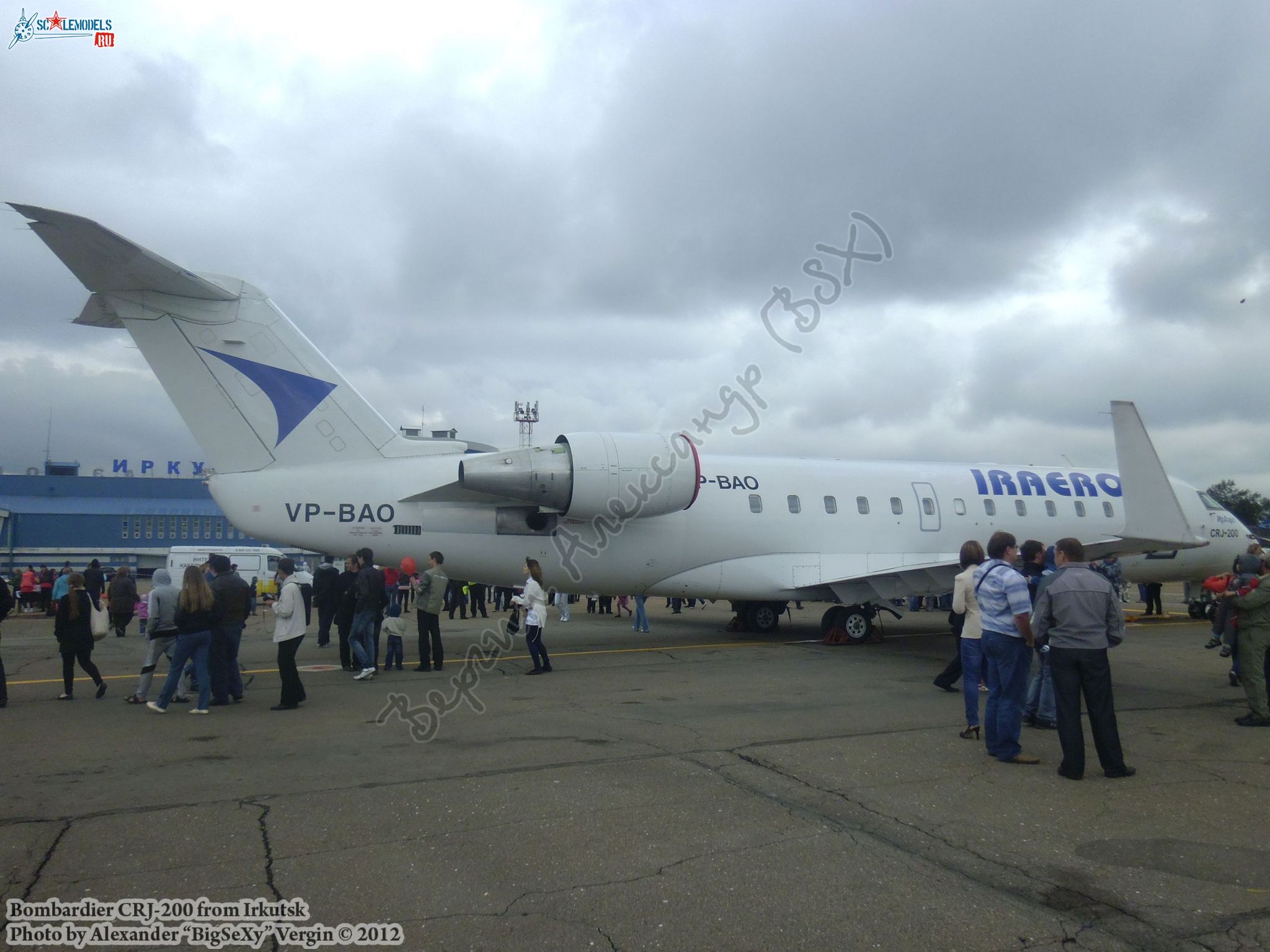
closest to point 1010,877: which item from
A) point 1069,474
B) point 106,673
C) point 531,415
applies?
point 106,673

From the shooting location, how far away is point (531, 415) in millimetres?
60969

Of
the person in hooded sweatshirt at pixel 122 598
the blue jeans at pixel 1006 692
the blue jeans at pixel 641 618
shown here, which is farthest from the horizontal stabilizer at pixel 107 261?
the blue jeans at pixel 1006 692

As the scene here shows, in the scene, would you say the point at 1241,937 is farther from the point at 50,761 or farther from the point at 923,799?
the point at 50,761

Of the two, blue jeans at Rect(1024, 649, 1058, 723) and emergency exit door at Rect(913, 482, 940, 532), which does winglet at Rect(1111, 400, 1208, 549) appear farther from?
emergency exit door at Rect(913, 482, 940, 532)

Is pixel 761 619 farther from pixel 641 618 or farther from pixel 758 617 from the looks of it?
pixel 641 618

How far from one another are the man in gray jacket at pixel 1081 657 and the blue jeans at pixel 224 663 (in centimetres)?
842

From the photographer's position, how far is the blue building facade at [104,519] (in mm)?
57062

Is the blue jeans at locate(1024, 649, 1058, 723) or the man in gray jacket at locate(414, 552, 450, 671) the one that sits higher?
the man in gray jacket at locate(414, 552, 450, 671)

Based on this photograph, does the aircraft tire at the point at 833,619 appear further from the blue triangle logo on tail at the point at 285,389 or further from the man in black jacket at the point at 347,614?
the blue triangle logo on tail at the point at 285,389

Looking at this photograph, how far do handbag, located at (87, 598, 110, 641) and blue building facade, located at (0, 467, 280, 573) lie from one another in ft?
170

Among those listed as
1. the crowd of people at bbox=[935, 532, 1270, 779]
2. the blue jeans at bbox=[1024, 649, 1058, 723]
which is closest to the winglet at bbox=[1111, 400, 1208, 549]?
the crowd of people at bbox=[935, 532, 1270, 779]

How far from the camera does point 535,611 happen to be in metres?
11.5

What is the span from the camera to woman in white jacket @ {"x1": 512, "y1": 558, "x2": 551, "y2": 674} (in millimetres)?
11508

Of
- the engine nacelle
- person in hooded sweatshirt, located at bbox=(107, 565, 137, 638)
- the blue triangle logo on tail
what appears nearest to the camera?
the blue triangle logo on tail
